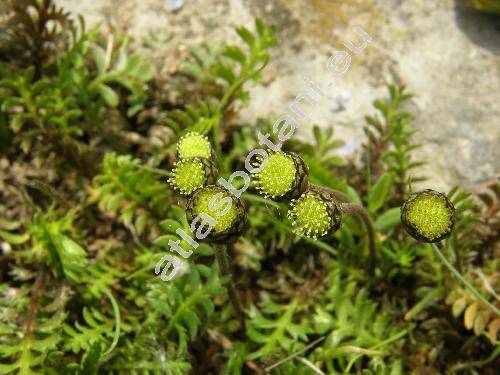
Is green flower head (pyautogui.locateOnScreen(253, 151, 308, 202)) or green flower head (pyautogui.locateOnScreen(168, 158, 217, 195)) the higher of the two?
green flower head (pyautogui.locateOnScreen(253, 151, 308, 202))

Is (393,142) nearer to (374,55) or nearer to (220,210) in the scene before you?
(374,55)

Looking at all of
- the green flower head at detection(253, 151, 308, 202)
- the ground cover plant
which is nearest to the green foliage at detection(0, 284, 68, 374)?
the ground cover plant

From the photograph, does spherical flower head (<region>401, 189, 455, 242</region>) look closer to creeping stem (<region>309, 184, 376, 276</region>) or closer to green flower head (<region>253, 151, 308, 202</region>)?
creeping stem (<region>309, 184, 376, 276</region>)

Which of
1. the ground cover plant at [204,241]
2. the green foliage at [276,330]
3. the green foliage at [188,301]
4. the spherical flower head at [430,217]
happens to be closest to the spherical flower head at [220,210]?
the ground cover plant at [204,241]

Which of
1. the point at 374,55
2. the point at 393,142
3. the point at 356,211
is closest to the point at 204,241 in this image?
the point at 356,211

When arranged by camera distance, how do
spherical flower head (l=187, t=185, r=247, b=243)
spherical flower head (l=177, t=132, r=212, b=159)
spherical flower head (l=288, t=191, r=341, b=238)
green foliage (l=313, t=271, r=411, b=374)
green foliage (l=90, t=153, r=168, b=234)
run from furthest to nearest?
green foliage (l=90, t=153, r=168, b=234)
green foliage (l=313, t=271, r=411, b=374)
spherical flower head (l=177, t=132, r=212, b=159)
spherical flower head (l=288, t=191, r=341, b=238)
spherical flower head (l=187, t=185, r=247, b=243)

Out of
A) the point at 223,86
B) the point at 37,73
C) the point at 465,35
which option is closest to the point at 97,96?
the point at 37,73

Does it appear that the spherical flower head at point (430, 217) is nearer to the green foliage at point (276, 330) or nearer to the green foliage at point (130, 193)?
the green foliage at point (276, 330)

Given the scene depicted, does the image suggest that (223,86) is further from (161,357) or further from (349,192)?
(161,357)
